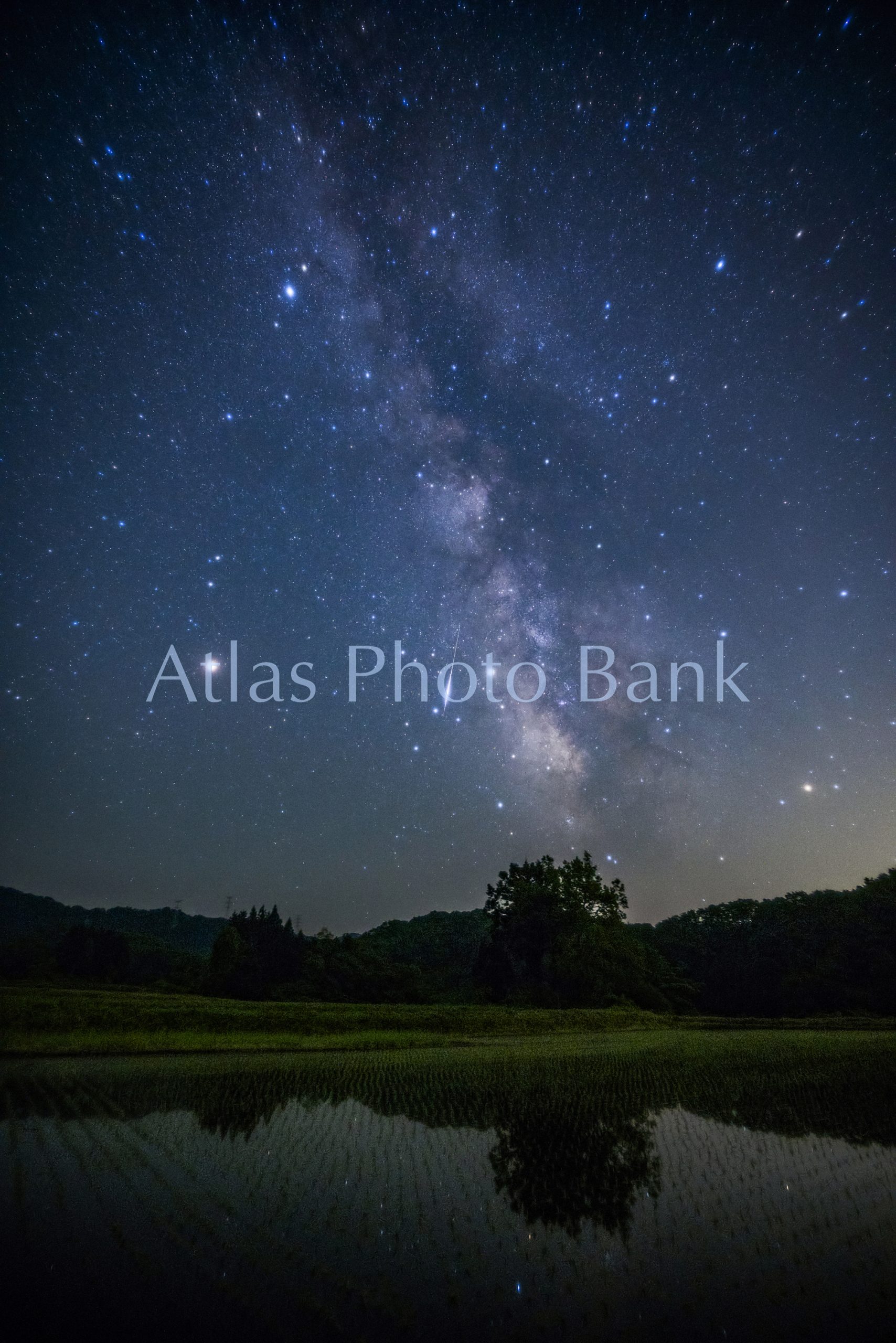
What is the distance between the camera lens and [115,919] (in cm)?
11481

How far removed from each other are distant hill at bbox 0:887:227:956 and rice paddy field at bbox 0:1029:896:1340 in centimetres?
10671

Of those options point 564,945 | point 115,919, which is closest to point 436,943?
point 564,945

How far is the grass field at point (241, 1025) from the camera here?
19828 mm

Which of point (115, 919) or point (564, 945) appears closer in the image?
point (564, 945)

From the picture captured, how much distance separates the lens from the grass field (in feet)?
65.1

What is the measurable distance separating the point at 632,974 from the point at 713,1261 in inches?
1769

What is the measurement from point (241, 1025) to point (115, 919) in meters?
114

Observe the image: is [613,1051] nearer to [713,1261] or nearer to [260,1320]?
[713,1261]

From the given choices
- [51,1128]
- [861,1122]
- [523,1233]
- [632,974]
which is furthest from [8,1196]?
[632,974]

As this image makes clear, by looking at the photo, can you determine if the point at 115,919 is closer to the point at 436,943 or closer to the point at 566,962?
the point at 436,943

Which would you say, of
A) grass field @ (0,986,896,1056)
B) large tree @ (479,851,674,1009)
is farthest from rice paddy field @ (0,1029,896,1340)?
large tree @ (479,851,674,1009)

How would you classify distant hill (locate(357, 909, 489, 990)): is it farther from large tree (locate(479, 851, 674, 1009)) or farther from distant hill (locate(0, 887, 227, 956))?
distant hill (locate(0, 887, 227, 956))

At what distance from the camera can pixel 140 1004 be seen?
24703mm

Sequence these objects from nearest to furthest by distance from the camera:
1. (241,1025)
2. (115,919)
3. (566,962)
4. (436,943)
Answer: (241,1025) < (566,962) < (436,943) < (115,919)
